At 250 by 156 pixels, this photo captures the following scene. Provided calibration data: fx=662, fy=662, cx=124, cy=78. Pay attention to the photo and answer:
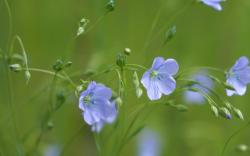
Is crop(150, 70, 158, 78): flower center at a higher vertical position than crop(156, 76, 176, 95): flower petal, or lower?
higher

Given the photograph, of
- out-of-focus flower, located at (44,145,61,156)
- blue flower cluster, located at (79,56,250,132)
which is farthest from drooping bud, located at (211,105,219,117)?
out-of-focus flower, located at (44,145,61,156)

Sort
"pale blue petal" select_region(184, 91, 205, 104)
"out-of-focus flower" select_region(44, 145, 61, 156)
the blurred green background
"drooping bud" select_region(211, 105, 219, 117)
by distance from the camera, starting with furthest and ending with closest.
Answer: "pale blue petal" select_region(184, 91, 205, 104), the blurred green background, "out-of-focus flower" select_region(44, 145, 61, 156), "drooping bud" select_region(211, 105, 219, 117)

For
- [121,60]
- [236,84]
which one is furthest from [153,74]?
[236,84]

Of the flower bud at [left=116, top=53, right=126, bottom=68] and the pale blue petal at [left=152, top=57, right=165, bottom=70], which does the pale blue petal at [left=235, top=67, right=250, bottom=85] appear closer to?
the pale blue petal at [left=152, top=57, right=165, bottom=70]

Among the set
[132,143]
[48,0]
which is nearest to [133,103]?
[132,143]

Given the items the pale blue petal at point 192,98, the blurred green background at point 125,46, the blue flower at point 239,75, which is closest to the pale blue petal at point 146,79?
the blue flower at point 239,75
